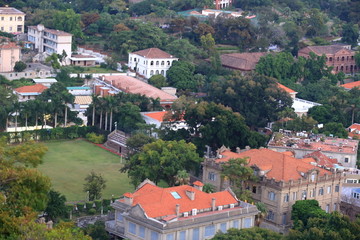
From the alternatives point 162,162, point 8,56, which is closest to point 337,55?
point 8,56

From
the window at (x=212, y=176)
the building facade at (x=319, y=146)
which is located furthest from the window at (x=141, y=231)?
the building facade at (x=319, y=146)

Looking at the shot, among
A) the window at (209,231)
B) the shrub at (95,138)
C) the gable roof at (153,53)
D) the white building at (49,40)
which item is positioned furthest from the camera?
the white building at (49,40)

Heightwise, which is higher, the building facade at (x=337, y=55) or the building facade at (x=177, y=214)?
the building facade at (x=337, y=55)

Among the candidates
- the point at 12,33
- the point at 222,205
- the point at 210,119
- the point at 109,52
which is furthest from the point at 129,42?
the point at 222,205

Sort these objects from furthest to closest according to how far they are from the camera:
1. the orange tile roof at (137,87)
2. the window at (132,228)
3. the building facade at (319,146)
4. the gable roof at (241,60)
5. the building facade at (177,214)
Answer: the gable roof at (241,60)
the orange tile roof at (137,87)
the building facade at (319,146)
the window at (132,228)
the building facade at (177,214)

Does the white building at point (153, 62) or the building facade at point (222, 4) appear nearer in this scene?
the white building at point (153, 62)

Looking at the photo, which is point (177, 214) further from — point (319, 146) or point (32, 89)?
point (32, 89)

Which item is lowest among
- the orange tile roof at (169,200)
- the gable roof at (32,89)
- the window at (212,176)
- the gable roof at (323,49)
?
the window at (212,176)

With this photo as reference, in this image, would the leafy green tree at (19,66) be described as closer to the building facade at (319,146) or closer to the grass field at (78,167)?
the grass field at (78,167)

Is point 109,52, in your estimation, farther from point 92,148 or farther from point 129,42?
point 92,148
